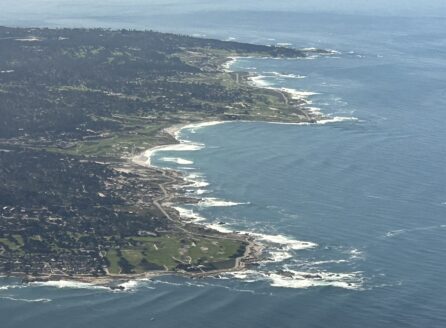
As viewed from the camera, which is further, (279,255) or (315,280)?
(279,255)

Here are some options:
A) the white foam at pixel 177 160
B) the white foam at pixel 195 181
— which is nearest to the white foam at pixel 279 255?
the white foam at pixel 195 181

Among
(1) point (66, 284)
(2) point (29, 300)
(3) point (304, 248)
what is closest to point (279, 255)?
(3) point (304, 248)

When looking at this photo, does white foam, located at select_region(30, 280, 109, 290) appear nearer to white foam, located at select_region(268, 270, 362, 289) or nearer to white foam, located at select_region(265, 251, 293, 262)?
white foam, located at select_region(268, 270, 362, 289)

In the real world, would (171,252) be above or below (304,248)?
below

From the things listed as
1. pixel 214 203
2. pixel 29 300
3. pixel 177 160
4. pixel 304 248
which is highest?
pixel 177 160

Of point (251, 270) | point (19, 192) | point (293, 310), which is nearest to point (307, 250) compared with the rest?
point (251, 270)

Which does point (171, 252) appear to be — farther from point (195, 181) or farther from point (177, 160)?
point (177, 160)

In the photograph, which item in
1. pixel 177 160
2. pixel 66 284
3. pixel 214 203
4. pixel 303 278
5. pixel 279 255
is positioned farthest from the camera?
pixel 177 160

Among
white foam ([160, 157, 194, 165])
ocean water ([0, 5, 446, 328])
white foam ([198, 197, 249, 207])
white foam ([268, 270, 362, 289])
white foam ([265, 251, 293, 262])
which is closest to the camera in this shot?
ocean water ([0, 5, 446, 328])

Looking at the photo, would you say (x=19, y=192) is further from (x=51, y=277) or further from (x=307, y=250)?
(x=307, y=250)

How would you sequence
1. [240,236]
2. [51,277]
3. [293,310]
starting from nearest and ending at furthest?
[293,310]
[51,277]
[240,236]

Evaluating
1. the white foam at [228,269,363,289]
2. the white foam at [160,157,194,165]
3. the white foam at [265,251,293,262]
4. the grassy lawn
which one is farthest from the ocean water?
the grassy lawn
